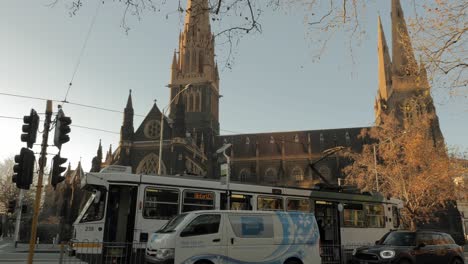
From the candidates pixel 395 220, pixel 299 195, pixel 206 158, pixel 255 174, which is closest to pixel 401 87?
pixel 255 174

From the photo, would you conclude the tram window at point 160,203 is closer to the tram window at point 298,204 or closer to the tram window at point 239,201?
the tram window at point 239,201

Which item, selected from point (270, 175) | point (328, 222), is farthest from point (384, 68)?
point (328, 222)

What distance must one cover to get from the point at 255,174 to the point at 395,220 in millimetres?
48867

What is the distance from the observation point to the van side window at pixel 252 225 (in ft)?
32.1

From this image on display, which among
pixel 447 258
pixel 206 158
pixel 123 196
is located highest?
pixel 206 158

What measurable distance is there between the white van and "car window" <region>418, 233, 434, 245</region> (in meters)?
4.04

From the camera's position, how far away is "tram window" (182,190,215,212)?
500 inches

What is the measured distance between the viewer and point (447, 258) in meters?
12.7

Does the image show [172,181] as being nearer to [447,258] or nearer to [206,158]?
[447,258]

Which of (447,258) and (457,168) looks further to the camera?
(457,168)

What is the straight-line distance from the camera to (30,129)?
10.5 meters

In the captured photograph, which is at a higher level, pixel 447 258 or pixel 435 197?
pixel 435 197

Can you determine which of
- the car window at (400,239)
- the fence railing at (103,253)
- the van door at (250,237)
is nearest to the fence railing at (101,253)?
the fence railing at (103,253)

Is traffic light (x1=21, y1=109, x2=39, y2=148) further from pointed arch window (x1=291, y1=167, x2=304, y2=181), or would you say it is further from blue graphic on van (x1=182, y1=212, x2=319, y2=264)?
pointed arch window (x1=291, y1=167, x2=304, y2=181)
